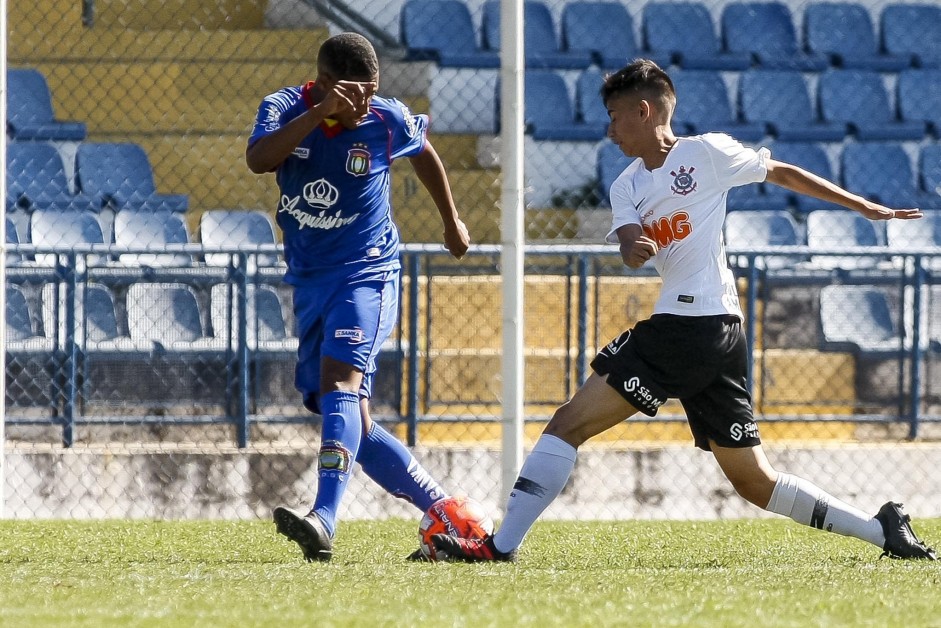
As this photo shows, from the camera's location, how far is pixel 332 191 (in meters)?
4.46

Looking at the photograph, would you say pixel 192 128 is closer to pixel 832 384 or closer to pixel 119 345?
pixel 119 345

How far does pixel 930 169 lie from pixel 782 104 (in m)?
1.27

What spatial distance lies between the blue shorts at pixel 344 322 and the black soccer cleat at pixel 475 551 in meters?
0.59

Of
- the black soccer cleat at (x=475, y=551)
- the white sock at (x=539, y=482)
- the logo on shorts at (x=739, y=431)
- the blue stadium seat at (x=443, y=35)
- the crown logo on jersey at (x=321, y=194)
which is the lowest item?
the black soccer cleat at (x=475, y=551)

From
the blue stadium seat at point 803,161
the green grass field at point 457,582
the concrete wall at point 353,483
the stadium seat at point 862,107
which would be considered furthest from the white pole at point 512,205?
the stadium seat at point 862,107

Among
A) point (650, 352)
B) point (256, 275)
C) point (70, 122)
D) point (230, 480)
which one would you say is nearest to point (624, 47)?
point (70, 122)

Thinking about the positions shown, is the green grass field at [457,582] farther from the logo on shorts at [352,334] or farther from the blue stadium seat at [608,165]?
the blue stadium seat at [608,165]

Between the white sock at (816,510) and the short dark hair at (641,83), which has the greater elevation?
the short dark hair at (641,83)

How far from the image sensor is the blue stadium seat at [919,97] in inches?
449

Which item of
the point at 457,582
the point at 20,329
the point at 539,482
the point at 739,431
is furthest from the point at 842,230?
the point at 457,582

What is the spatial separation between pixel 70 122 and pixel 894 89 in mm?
6583

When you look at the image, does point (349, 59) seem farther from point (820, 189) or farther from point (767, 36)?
point (767, 36)

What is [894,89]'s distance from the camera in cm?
1153

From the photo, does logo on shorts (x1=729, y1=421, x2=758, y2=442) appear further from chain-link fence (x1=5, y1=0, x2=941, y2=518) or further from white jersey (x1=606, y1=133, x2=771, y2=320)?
chain-link fence (x1=5, y1=0, x2=941, y2=518)
